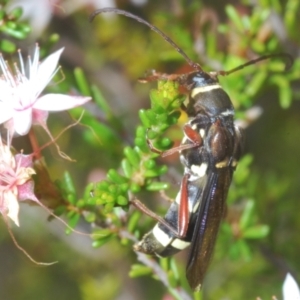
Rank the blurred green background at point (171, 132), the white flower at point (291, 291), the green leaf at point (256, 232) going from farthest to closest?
1. the blurred green background at point (171, 132)
2. the green leaf at point (256, 232)
3. the white flower at point (291, 291)

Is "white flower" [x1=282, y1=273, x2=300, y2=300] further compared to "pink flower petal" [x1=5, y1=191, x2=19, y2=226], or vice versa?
"white flower" [x1=282, y1=273, x2=300, y2=300]

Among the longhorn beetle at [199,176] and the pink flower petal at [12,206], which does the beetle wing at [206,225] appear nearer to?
the longhorn beetle at [199,176]

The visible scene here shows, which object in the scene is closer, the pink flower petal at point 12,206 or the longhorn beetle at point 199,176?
the pink flower petal at point 12,206

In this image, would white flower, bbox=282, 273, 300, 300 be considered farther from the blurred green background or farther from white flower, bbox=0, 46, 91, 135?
white flower, bbox=0, 46, 91, 135

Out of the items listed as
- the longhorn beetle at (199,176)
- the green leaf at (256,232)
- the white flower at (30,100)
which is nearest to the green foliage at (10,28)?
the white flower at (30,100)

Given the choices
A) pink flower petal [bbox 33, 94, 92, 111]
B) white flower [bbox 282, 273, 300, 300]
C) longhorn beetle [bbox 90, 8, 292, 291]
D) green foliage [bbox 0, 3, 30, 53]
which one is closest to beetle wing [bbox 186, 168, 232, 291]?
longhorn beetle [bbox 90, 8, 292, 291]

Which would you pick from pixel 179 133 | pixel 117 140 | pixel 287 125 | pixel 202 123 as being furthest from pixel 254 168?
pixel 202 123

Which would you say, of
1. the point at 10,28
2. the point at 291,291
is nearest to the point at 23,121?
the point at 10,28
